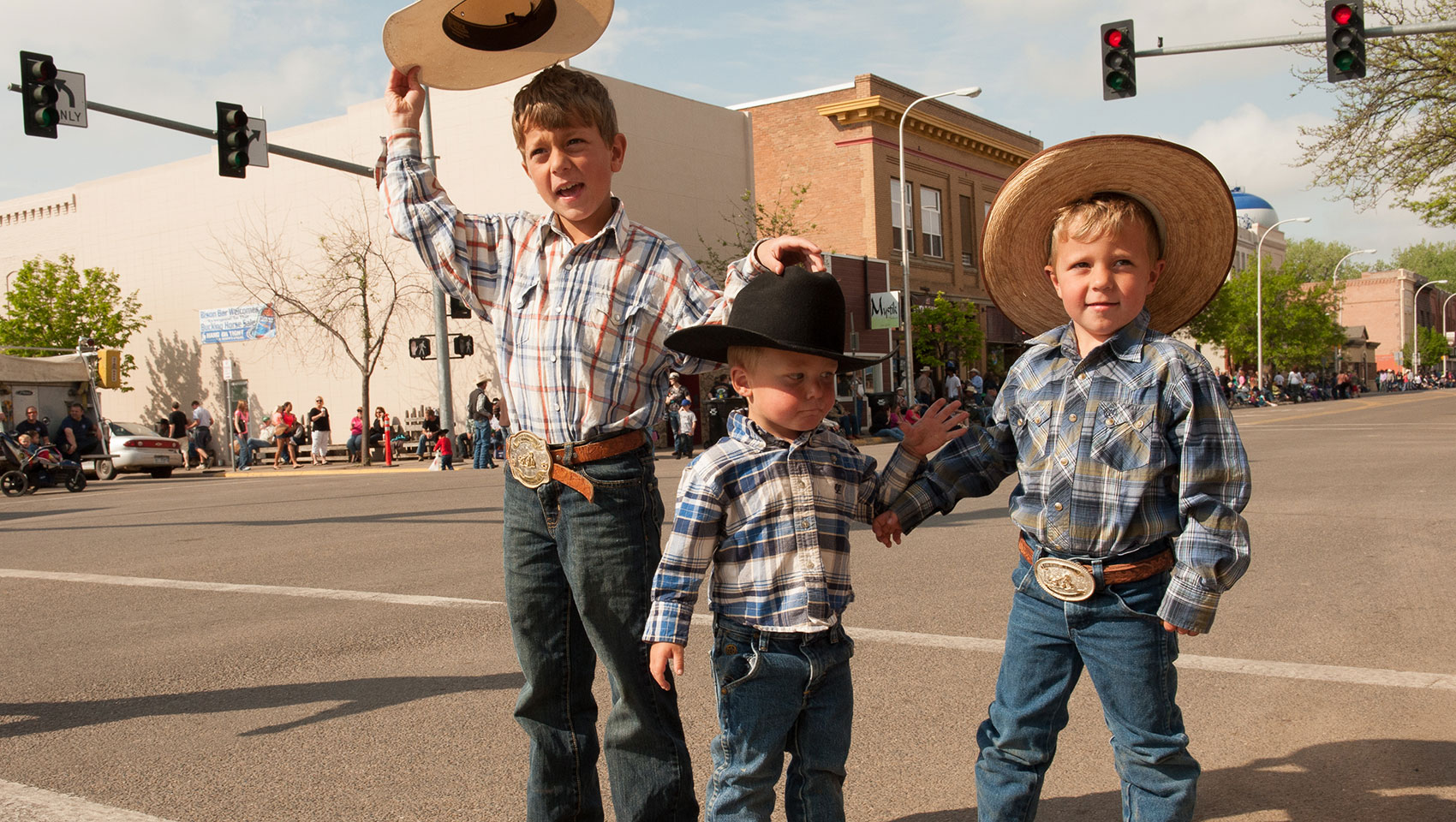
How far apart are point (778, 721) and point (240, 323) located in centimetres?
3605

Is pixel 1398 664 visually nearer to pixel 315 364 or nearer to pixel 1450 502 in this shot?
pixel 1450 502

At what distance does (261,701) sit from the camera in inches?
196

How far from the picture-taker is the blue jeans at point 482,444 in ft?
74.2

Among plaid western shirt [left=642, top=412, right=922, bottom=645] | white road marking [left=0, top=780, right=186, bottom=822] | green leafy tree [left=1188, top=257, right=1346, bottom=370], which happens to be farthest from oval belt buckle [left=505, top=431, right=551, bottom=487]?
green leafy tree [left=1188, top=257, right=1346, bottom=370]

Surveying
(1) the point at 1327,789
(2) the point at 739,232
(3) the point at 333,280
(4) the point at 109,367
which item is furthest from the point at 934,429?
(3) the point at 333,280

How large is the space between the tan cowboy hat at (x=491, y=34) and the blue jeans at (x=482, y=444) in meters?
20.0

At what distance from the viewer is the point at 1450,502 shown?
35.1ft

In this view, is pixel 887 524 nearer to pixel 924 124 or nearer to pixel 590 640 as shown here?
pixel 590 640

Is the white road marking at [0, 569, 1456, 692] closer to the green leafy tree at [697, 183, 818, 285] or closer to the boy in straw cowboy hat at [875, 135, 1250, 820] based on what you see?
the boy in straw cowboy hat at [875, 135, 1250, 820]

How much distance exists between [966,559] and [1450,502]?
5.72m

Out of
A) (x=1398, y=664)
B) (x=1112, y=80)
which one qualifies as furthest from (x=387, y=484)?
(x=1398, y=664)

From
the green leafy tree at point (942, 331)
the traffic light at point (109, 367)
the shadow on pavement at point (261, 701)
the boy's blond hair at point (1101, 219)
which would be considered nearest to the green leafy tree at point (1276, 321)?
the green leafy tree at point (942, 331)

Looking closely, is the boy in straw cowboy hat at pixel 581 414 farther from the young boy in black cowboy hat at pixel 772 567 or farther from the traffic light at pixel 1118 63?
the traffic light at pixel 1118 63

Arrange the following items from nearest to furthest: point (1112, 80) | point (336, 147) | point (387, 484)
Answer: point (1112, 80), point (387, 484), point (336, 147)
